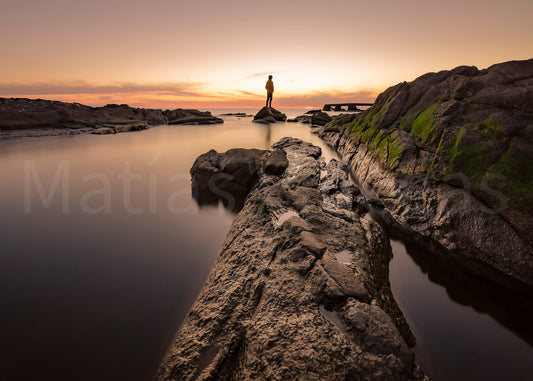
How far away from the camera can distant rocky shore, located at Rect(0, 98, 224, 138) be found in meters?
21.7

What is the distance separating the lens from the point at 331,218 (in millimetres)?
3547

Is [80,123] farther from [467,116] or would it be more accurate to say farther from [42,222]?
[467,116]

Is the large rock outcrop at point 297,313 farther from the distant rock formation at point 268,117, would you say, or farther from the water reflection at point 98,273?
the distant rock formation at point 268,117

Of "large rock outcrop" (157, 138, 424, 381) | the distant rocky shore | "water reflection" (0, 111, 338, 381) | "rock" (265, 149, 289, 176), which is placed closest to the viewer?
"large rock outcrop" (157, 138, 424, 381)

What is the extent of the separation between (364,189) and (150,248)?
6.70 meters

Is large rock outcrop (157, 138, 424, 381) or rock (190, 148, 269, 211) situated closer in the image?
large rock outcrop (157, 138, 424, 381)

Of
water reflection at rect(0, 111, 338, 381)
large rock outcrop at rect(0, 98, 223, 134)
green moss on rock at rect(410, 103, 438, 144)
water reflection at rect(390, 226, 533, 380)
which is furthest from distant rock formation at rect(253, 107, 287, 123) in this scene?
water reflection at rect(390, 226, 533, 380)

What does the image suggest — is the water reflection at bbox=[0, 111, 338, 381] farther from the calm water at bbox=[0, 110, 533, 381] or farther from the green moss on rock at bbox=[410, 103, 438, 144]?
the green moss on rock at bbox=[410, 103, 438, 144]

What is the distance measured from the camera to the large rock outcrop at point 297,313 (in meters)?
1.71

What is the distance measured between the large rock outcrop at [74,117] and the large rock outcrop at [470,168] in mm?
26818

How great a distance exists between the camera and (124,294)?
325 centimetres

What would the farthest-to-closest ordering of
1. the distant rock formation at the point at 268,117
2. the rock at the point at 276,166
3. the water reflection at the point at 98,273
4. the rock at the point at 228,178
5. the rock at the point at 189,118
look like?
the distant rock formation at the point at 268,117 < the rock at the point at 189,118 < the rock at the point at 228,178 < the rock at the point at 276,166 < the water reflection at the point at 98,273

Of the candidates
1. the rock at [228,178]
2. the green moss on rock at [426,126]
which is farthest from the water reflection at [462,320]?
the rock at [228,178]

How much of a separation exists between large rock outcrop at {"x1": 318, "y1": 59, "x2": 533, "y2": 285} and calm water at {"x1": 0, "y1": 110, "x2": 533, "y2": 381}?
891mm
